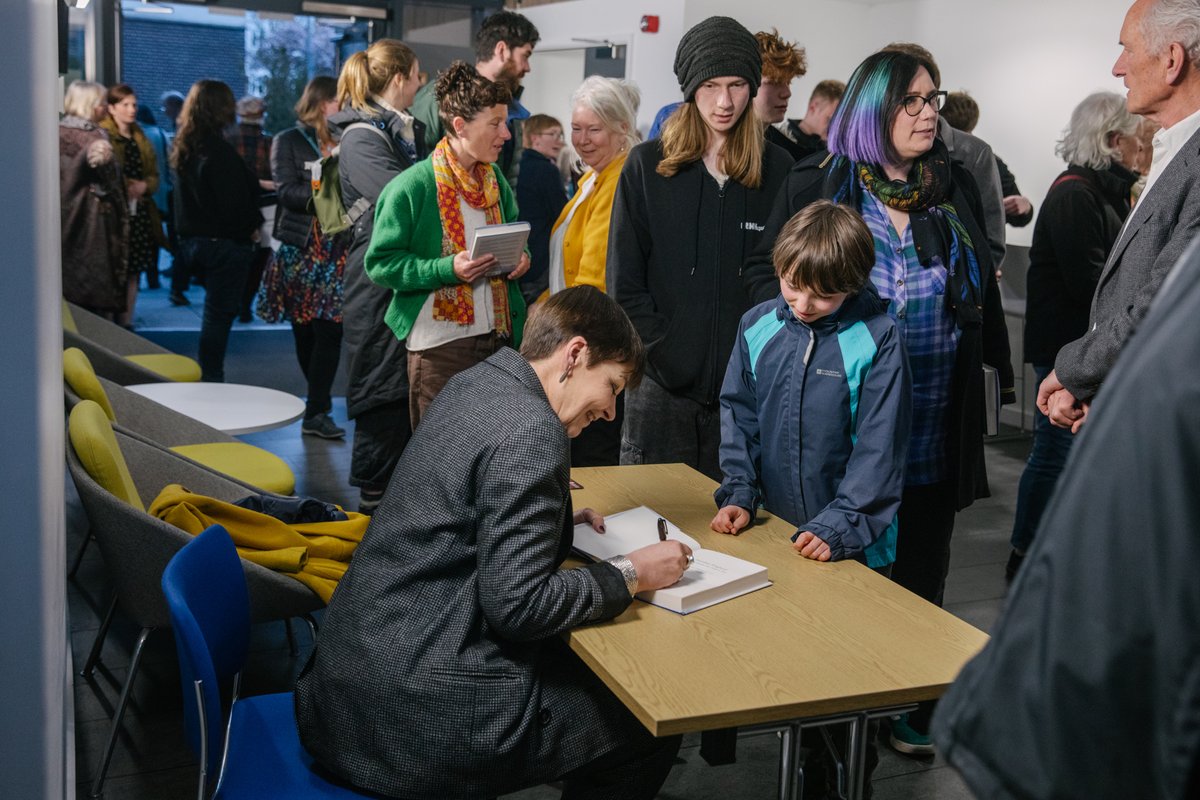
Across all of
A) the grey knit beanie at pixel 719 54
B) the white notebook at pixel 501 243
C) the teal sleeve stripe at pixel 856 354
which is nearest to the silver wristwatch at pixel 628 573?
the teal sleeve stripe at pixel 856 354

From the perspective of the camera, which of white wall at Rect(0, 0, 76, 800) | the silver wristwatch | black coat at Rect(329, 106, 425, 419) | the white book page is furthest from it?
black coat at Rect(329, 106, 425, 419)

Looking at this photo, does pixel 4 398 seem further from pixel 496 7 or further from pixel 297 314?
pixel 496 7

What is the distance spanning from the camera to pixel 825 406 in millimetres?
2342

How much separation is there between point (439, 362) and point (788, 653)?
2211 millimetres

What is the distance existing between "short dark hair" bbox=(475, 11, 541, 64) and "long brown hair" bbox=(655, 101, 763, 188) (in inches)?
49.8

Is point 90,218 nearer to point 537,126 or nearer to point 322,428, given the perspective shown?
point 322,428

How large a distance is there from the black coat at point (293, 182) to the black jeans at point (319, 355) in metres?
0.43

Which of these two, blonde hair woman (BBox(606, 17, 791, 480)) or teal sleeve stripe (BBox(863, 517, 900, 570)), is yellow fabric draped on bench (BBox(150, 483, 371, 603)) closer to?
blonde hair woman (BBox(606, 17, 791, 480))

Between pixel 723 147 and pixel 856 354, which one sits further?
pixel 723 147

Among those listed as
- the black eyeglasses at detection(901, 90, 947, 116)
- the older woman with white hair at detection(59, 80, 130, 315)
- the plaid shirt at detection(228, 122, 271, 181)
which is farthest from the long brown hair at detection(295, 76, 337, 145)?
the black eyeglasses at detection(901, 90, 947, 116)

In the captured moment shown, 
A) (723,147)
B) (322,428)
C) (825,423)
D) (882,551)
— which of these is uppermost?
(723,147)

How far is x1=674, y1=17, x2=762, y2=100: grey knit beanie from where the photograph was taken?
306cm

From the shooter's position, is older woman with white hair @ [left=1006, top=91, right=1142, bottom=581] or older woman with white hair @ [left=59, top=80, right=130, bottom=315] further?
older woman with white hair @ [left=59, top=80, right=130, bottom=315]

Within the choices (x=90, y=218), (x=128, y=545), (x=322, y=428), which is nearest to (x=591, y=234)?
(x=128, y=545)
